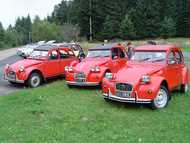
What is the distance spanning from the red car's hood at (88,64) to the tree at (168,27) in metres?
65.3

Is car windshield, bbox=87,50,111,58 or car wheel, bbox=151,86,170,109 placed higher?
car windshield, bbox=87,50,111,58

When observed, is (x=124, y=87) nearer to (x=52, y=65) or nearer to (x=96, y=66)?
(x=96, y=66)

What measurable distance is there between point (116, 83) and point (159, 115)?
5.52 feet

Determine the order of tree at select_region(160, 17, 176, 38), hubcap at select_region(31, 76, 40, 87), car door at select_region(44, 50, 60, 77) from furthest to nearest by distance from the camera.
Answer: tree at select_region(160, 17, 176, 38)
car door at select_region(44, 50, 60, 77)
hubcap at select_region(31, 76, 40, 87)

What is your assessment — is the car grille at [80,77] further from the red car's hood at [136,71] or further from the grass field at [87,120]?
the red car's hood at [136,71]

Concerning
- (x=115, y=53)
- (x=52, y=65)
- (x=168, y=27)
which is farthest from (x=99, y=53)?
(x=168, y=27)

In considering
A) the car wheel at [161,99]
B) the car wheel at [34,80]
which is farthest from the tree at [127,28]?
the car wheel at [161,99]

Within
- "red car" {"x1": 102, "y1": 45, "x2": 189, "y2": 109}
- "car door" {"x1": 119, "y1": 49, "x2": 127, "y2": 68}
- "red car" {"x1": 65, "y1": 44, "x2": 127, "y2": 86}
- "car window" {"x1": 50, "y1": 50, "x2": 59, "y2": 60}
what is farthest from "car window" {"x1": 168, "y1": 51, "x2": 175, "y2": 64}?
"car window" {"x1": 50, "y1": 50, "x2": 59, "y2": 60}

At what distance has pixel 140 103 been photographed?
36.3 ft

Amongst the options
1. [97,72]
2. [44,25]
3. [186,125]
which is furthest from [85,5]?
[186,125]

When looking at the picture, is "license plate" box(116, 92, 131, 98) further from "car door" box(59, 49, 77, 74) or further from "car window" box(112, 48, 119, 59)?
"car door" box(59, 49, 77, 74)

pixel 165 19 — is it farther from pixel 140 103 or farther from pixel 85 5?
pixel 140 103

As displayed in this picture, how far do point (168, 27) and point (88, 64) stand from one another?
65917 millimetres

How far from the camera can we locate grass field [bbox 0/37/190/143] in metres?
8.29
